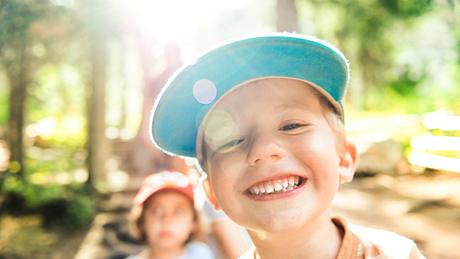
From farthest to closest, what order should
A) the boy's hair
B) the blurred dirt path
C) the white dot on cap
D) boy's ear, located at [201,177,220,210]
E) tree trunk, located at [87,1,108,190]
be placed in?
tree trunk, located at [87,1,108,190] < the blurred dirt path < the boy's hair < boy's ear, located at [201,177,220,210] < the white dot on cap

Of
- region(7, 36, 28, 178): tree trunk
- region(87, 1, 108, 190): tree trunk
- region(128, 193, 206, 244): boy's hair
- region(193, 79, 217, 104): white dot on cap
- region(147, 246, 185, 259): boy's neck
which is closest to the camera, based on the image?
region(193, 79, 217, 104): white dot on cap

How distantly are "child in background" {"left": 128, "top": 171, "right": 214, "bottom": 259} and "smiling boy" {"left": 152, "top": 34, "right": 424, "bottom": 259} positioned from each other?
1.52 metres

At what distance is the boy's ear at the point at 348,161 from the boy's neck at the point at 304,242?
0.36ft

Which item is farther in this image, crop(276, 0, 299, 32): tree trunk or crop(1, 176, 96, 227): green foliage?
crop(276, 0, 299, 32): tree trunk

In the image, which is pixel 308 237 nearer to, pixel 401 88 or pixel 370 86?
pixel 370 86

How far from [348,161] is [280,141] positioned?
23cm

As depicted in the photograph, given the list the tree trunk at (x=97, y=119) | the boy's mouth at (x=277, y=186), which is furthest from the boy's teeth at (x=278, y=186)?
the tree trunk at (x=97, y=119)

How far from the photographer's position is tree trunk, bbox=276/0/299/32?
834 centimetres

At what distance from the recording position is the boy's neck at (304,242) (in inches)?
46.9

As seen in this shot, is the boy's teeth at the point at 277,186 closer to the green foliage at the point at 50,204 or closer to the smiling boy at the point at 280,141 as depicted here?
the smiling boy at the point at 280,141

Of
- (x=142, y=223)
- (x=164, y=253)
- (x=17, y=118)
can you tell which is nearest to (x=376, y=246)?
(x=164, y=253)

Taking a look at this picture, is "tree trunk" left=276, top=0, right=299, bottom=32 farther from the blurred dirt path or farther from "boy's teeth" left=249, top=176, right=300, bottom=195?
"boy's teeth" left=249, top=176, right=300, bottom=195

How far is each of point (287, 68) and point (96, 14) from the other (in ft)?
20.1

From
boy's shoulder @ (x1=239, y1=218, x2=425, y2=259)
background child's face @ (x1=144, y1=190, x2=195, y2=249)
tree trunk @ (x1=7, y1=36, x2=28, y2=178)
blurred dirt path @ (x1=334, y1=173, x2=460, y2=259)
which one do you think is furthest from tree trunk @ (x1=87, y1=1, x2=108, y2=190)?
boy's shoulder @ (x1=239, y1=218, x2=425, y2=259)
